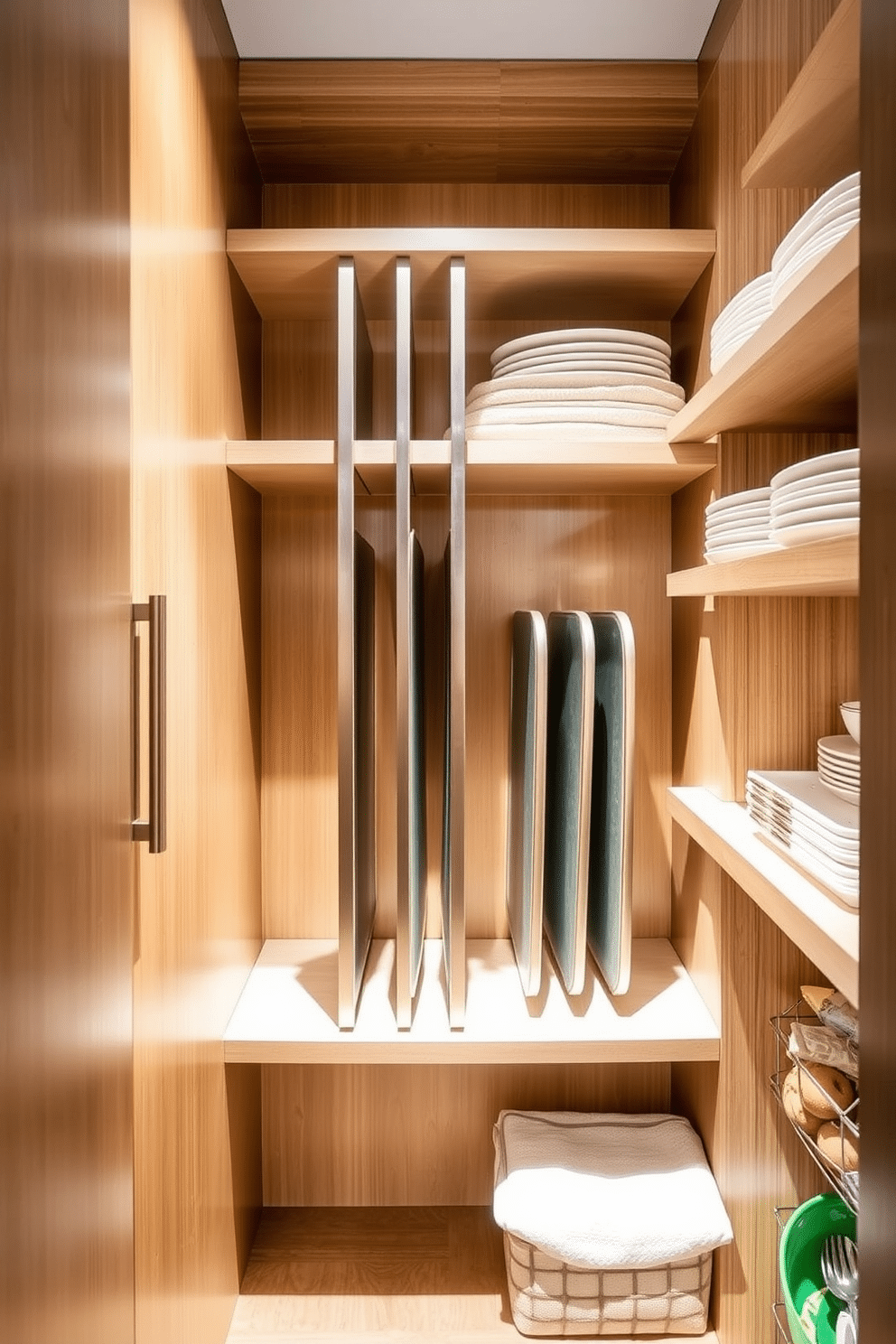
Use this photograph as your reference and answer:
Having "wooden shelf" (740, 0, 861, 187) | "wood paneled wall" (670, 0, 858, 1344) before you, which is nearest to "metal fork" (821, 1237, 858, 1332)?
"wood paneled wall" (670, 0, 858, 1344)

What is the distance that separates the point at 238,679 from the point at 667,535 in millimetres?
789

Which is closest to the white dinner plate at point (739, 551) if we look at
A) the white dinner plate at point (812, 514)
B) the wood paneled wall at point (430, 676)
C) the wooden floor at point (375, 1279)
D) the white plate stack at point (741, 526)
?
the white plate stack at point (741, 526)

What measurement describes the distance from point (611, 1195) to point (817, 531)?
1019 mm

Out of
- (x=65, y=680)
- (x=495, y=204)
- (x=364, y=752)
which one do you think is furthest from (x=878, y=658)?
(x=495, y=204)

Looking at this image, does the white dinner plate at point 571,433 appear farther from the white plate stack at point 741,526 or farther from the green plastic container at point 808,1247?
the green plastic container at point 808,1247

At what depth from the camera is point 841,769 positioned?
Result: 100 centimetres

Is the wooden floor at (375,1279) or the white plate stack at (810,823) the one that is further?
the wooden floor at (375,1279)

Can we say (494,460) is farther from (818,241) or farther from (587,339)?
(818,241)

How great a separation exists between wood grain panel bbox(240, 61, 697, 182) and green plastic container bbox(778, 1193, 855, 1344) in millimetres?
1561

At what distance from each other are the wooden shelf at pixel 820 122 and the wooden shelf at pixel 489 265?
13.1 inches

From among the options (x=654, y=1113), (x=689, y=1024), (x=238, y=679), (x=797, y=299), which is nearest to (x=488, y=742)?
(x=238, y=679)

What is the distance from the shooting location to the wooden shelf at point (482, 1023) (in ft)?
4.16

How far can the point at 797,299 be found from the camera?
0.78 metres

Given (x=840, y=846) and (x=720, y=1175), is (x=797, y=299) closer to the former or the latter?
(x=840, y=846)
